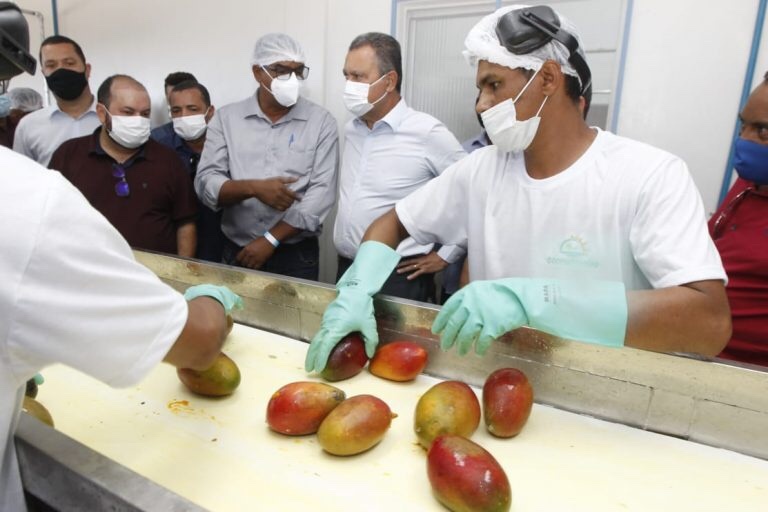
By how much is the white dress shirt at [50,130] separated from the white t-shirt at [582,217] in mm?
2338

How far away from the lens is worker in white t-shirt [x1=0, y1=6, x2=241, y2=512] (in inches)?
20.8

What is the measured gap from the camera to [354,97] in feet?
7.46

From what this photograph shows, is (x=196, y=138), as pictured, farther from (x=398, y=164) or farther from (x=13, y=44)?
(x=13, y=44)

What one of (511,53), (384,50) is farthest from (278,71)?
(511,53)

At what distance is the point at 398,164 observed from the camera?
228 centimetres

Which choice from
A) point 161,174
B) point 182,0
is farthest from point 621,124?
point 182,0

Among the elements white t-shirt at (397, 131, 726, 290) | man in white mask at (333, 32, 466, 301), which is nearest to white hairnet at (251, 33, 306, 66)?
man in white mask at (333, 32, 466, 301)

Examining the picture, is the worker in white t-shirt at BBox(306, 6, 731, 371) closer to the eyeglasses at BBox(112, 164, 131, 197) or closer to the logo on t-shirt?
the logo on t-shirt

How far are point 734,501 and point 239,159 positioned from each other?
2357mm

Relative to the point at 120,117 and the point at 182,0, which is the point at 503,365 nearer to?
the point at 120,117

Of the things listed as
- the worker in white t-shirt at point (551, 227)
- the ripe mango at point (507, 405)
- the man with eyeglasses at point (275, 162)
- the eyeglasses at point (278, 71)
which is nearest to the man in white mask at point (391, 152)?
the man with eyeglasses at point (275, 162)

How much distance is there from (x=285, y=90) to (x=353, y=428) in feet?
6.66

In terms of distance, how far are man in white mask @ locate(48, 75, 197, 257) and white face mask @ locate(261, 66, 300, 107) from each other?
1.89ft

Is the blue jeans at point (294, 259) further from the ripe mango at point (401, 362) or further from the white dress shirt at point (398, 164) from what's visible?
the ripe mango at point (401, 362)
